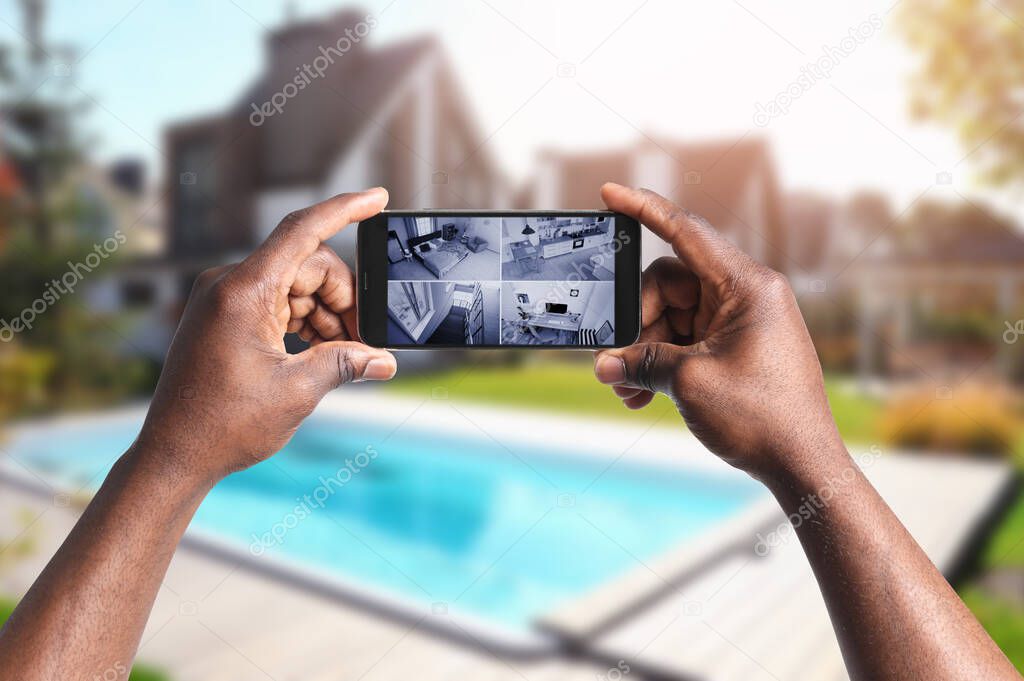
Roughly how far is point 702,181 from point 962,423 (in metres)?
2.59

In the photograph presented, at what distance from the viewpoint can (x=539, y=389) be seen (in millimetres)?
7152

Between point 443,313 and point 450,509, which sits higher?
point 443,313

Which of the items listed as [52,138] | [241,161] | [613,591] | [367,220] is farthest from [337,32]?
[367,220]

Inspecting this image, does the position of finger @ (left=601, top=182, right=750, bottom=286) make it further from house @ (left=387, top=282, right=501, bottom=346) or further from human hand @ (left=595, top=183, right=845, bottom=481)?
house @ (left=387, top=282, right=501, bottom=346)

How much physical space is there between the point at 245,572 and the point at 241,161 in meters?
5.04

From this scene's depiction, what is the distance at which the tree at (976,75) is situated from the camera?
3.93 meters

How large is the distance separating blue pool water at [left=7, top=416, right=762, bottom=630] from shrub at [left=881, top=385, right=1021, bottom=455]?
4.04ft

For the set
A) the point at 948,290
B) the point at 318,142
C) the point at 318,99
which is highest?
the point at 318,99

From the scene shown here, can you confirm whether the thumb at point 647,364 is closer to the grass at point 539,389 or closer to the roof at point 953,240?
the roof at point 953,240

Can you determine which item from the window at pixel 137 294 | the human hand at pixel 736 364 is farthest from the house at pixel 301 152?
the human hand at pixel 736 364

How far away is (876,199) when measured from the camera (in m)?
5.79

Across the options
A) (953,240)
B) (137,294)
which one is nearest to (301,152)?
(137,294)

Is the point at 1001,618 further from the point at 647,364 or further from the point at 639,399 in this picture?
the point at 647,364

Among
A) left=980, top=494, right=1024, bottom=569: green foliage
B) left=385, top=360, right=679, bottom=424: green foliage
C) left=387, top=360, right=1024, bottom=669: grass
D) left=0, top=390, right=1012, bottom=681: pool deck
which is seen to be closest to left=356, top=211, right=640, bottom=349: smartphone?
left=0, top=390, right=1012, bottom=681: pool deck
